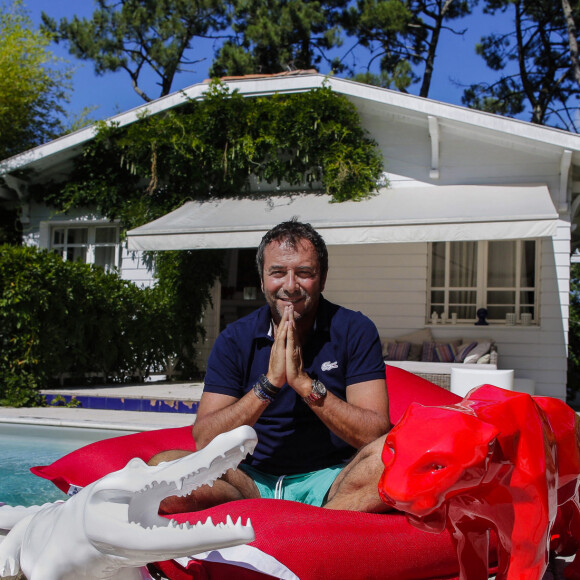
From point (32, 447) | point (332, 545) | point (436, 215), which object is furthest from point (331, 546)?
point (436, 215)

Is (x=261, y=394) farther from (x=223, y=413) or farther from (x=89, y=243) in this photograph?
(x=89, y=243)

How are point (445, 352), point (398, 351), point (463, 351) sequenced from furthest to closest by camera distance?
point (398, 351), point (445, 352), point (463, 351)

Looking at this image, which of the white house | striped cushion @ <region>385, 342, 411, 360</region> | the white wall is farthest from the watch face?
the white wall

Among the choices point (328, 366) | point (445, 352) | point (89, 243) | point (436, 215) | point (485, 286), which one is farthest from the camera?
point (89, 243)

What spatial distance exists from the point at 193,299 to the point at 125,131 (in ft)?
9.53

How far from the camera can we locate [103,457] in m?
3.17

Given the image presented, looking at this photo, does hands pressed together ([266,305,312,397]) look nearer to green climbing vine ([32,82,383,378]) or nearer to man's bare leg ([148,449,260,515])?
man's bare leg ([148,449,260,515])

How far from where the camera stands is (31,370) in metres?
7.31

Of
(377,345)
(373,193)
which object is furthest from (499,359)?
(377,345)

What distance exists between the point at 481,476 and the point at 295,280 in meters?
1.40

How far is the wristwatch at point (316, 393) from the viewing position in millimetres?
2430

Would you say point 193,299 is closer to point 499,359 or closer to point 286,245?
point 499,359

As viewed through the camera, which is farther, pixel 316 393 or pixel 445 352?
pixel 445 352

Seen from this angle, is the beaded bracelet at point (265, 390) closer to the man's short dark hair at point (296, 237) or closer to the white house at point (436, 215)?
Answer: the man's short dark hair at point (296, 237)
